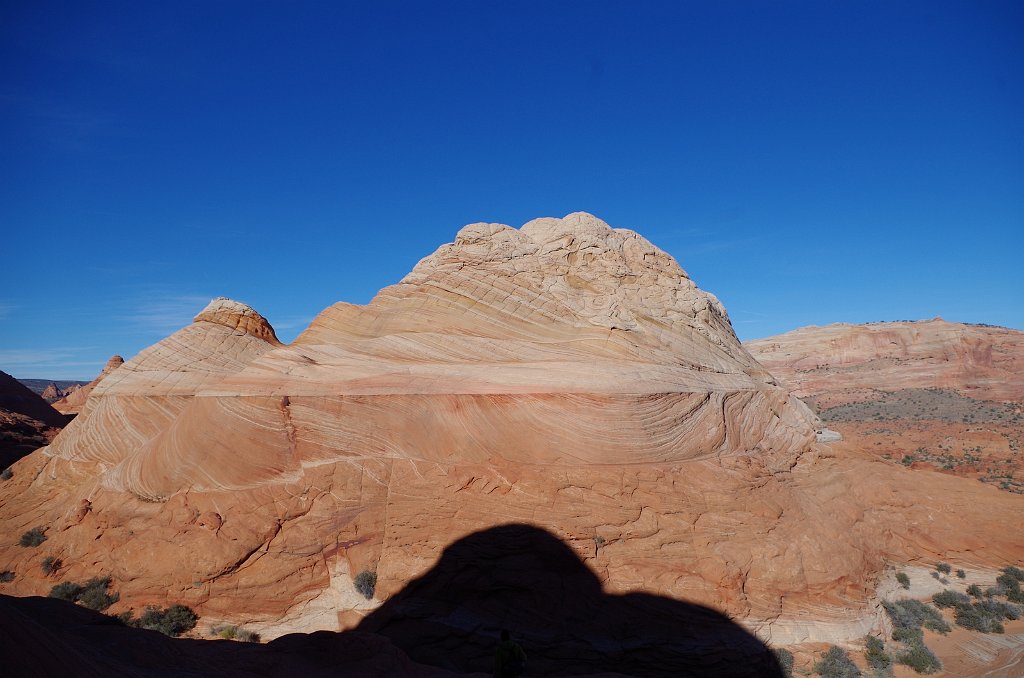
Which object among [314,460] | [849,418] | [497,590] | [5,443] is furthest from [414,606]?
[849,418]

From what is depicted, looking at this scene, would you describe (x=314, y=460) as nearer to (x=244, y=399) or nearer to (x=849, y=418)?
(x=244, y=399)

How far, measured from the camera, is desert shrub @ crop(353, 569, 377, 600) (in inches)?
436

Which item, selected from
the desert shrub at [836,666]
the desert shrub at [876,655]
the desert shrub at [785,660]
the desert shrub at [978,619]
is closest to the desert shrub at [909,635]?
the desert shrub at [876,655]

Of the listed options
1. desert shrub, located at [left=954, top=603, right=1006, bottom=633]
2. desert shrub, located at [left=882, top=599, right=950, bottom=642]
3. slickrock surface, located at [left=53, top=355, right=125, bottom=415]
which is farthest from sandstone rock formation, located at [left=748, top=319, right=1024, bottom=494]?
slickrock surface, located at [left=53, top=355, right=125, bottom=415]

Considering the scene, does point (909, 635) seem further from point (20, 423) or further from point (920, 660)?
point (20, 423)

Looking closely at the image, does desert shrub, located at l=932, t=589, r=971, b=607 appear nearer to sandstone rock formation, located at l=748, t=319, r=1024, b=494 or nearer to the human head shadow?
the human head shadow

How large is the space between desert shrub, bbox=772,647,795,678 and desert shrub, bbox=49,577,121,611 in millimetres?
13552

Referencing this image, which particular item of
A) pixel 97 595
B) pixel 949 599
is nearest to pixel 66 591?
pixel 97 595

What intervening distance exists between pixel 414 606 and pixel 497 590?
168cm

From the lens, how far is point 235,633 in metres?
10.6

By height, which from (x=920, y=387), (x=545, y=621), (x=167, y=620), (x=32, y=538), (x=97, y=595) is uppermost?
(x=920, y=387)

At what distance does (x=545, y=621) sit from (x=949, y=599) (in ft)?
34.1

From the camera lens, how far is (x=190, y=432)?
13594mm

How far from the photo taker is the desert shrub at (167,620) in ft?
34.6
